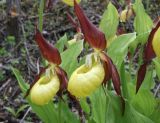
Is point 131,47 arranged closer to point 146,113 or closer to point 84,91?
point 146,113

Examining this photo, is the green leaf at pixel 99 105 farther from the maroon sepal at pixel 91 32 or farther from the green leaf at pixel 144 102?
the maroon sepal at pixel 91 32

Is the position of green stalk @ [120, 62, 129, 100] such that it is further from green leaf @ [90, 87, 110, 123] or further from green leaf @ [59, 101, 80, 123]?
green leaf @ [59, 101, 80, 123]

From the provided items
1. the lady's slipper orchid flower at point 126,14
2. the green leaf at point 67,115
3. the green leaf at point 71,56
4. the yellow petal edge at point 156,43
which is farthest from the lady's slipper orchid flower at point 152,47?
the lady's slipper orchid flower at point 126,14

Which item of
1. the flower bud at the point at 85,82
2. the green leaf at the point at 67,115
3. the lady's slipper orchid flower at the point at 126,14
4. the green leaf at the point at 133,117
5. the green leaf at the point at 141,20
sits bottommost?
the green leaf at the point at 67,115

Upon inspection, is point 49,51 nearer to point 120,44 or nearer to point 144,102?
point 120,44

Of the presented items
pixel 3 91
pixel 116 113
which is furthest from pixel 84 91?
pixel 3 91
